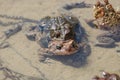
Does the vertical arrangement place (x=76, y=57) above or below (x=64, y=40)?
below

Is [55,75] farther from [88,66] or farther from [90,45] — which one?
[90,45]

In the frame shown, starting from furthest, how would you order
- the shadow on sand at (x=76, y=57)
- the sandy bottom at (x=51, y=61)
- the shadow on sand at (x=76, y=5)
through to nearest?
1. the shadow on sand at (x=76, y=5)
2. the shadow on sand at (x=76, y=57)
3. the sandy bottom at (x=51, y=61)

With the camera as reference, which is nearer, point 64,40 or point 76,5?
point 64,40

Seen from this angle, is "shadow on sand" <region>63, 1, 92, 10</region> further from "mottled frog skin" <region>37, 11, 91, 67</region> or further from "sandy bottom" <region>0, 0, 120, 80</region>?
"mottled frog skin" <region>37, 11, 91, 67</region>

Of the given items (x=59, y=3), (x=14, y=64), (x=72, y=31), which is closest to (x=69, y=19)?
(x=72, y=31)

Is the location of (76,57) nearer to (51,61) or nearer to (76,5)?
(51,61)

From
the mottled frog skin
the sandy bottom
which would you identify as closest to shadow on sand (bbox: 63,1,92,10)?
the sandy bottom

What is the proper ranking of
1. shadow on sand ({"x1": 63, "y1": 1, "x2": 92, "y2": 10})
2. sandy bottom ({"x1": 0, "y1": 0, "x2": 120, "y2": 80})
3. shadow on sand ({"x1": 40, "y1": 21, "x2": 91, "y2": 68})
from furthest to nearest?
shadow on sand ({"x1": 63, "y1": 1, "x2": 92, "y2": 10}) → shadow on sand ({"x1": 40, "y1": 21, "x2": 91, "y2": 68}) → sandy bottom ({"x1": 0, "y1": 0, "x2": 120, "y2": 80})

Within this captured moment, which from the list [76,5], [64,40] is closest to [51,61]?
[64,40]

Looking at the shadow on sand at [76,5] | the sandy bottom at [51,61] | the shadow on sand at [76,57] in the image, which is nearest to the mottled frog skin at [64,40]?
the shadow on sand at [76,57]

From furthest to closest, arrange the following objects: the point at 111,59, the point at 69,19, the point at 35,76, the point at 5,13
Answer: the point at 5,13 < the point at 69,19 < the point at 111,59 < the point at 35,76

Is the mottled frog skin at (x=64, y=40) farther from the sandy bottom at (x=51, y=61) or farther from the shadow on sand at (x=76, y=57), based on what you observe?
the sandy bottom at (x=51, y=61)
